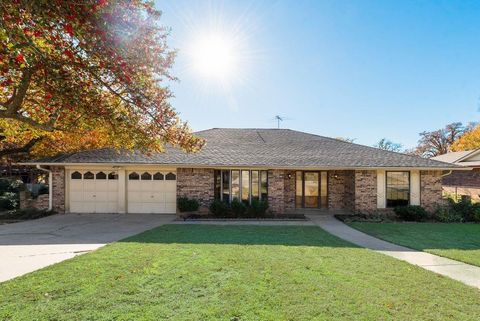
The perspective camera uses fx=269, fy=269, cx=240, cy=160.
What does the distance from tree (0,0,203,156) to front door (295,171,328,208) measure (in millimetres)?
9948

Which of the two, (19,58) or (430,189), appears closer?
(19,58)

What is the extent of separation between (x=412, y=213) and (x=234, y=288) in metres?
10.8

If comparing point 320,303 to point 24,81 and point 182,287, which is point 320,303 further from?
point 24,81

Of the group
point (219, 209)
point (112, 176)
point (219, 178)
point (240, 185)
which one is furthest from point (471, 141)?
point (112, 176)

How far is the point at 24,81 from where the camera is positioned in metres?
4.31

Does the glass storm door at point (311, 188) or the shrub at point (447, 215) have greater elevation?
the glass storm door at point (311, 188)

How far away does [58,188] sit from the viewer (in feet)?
43.8

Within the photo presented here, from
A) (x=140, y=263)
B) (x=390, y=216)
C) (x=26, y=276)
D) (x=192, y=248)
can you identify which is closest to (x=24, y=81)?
(x=26, y=276)

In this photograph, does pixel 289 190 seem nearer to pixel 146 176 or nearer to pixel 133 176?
pixel 146 176

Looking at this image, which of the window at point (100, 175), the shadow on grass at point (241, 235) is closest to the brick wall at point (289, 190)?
the shadow on grass at point (241, 235)

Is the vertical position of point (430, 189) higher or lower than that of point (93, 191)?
higher

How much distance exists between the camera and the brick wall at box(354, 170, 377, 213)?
515 inches

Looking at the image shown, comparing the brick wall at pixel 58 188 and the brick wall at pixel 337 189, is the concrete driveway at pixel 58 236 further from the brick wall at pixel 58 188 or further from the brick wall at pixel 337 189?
the brick wall at pixel 337 189

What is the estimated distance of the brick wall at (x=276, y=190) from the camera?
1324 cm
